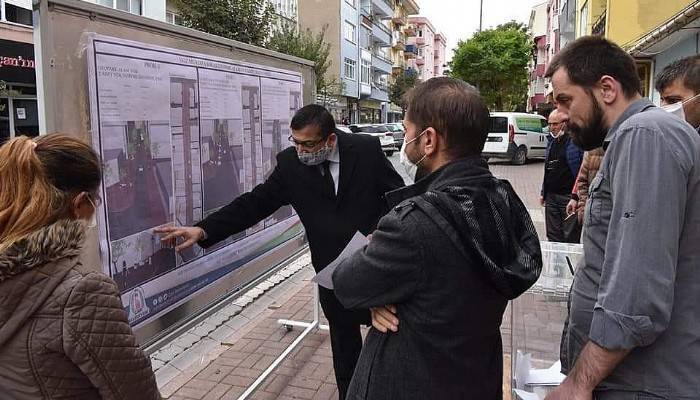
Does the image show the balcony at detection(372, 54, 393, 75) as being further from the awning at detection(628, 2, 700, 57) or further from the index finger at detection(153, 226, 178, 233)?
the index finger at detection(153, 226, 178, 233)

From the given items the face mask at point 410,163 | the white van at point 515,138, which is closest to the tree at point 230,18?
the white van at point 515,138

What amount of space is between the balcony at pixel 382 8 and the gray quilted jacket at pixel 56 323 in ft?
173

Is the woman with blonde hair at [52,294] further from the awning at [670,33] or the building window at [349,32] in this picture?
the building window at [349,32]

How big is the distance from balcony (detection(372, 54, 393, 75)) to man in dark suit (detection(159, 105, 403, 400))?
49822mm

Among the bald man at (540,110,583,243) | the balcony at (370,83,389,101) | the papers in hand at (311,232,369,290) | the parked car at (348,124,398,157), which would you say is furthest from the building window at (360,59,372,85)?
the papers in hand at (311,232,369,290)

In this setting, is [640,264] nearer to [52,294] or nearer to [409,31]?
[52,294]

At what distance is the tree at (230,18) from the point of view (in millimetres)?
17781

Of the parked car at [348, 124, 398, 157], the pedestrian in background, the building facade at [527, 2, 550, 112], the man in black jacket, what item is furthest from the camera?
the building facade at [527, 2, 550, 112]

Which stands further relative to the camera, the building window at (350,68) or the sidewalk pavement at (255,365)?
the building window at (350,68)

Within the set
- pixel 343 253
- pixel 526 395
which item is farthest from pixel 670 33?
pixel 343 253

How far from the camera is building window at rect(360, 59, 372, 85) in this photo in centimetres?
4794

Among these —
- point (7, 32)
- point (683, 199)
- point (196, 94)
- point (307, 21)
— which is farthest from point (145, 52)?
point (307, 21)

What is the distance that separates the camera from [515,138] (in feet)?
66.5

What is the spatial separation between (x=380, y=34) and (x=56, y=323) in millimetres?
55259
